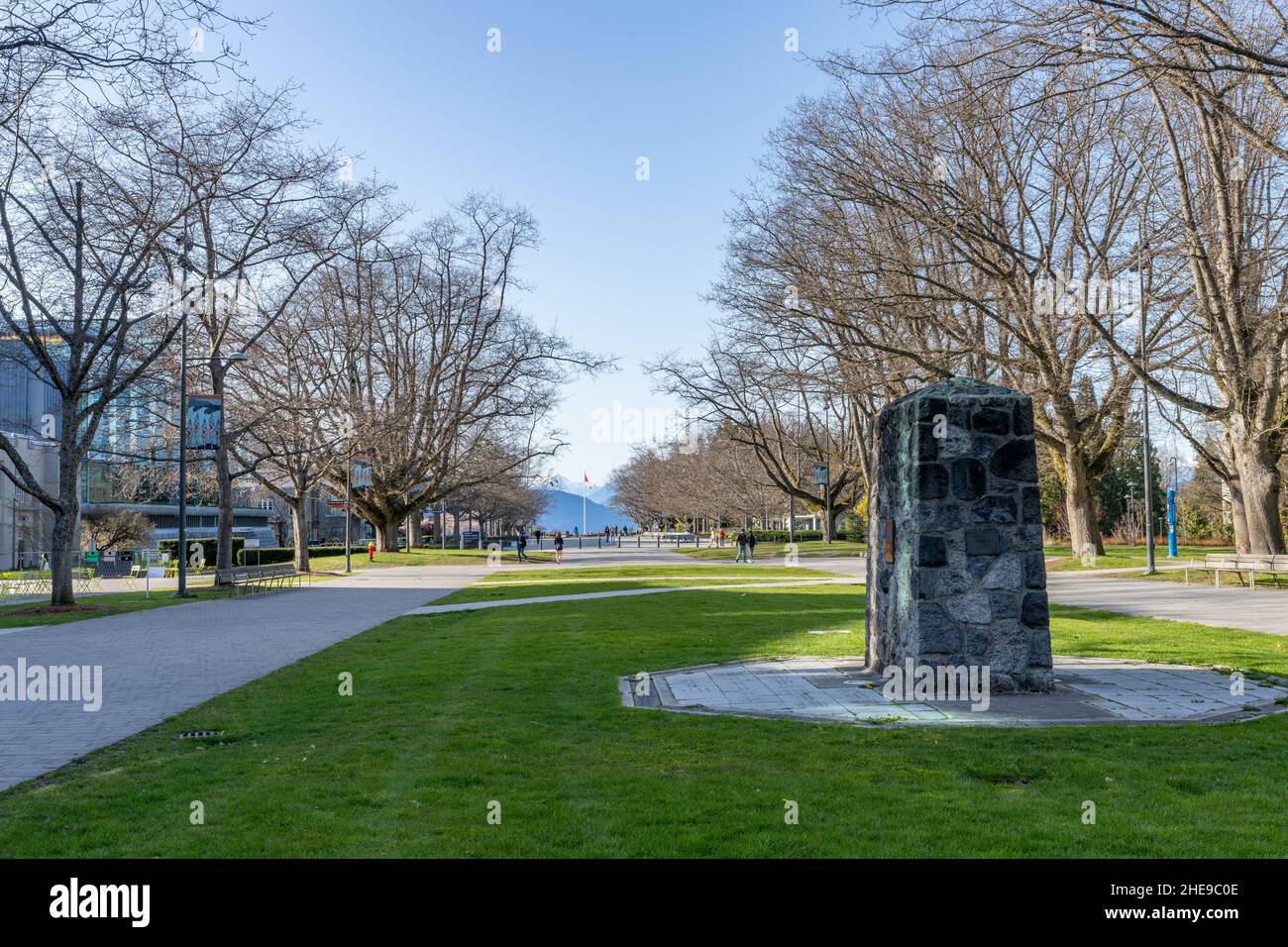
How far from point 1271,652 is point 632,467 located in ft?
378

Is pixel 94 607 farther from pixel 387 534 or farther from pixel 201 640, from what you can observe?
pixel 387 534

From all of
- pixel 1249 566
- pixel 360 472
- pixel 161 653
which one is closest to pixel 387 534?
pixel 360 472

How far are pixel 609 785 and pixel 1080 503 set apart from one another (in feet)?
105

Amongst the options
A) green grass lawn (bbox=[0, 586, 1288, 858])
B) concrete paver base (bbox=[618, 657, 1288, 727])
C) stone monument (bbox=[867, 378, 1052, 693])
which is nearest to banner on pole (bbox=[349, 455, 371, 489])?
green grass lawn (bbox=[0, 586, 1288, 858])

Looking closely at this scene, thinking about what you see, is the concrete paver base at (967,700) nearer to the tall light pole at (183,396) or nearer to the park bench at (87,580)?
the tall light pole at (183,396)

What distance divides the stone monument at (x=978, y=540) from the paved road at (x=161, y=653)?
23.3 feet

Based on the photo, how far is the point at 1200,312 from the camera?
24.2 m

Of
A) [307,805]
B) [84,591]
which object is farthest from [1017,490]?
[84,591]

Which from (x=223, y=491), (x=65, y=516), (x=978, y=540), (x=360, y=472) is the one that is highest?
(x=360, y=472)

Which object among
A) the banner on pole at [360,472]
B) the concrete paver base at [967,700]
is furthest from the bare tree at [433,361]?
the concrete paver base at [967,700]

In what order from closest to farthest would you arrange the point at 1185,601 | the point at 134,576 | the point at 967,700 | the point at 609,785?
the point at 609,785
the point at 967,700
the point at 1185,601
the point at 134,576

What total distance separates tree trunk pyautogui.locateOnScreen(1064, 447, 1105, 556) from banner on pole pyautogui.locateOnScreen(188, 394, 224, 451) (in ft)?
81.8

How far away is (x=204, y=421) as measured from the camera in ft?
82.7
